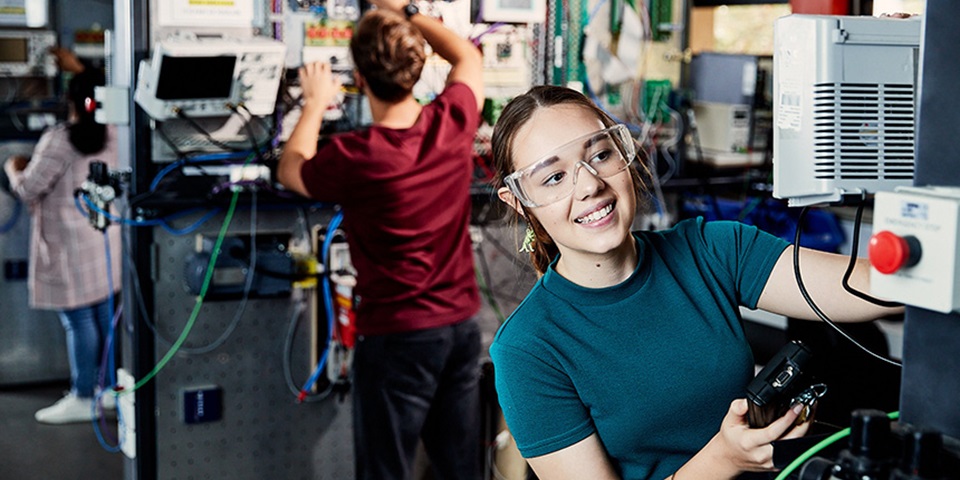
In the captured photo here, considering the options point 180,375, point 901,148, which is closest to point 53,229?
point 180,375

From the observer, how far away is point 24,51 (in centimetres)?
636

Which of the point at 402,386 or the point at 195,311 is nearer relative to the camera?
the point at 402,386

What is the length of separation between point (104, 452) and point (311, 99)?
2212mm

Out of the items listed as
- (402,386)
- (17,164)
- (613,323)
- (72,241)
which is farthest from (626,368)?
(17,164)

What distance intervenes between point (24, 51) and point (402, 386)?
4.19m

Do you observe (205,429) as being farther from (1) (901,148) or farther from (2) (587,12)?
(1) (901,148)

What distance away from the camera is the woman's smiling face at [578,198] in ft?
5.37

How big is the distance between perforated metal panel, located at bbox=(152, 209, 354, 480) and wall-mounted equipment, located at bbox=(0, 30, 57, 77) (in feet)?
10.8

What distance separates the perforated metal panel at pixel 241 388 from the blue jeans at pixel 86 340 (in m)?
1.57

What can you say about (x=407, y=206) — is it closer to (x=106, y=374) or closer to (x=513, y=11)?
(x=513, y=11)

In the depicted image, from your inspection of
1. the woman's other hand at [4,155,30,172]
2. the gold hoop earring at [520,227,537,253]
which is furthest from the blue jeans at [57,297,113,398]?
the gold hoop earring at [520,227,537,253]

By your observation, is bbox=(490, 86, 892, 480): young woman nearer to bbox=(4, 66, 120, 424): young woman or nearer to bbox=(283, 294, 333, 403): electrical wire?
bbox=(283, 294, 333, 403): electrical wire

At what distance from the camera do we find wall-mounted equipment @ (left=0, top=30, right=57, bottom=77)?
6.32 m

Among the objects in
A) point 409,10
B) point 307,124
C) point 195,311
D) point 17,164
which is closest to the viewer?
point 307,124
